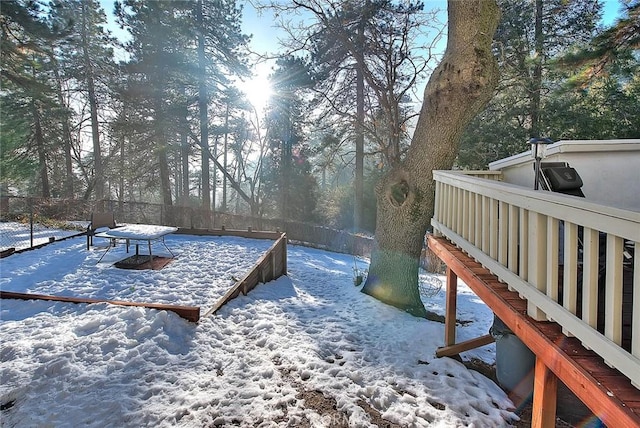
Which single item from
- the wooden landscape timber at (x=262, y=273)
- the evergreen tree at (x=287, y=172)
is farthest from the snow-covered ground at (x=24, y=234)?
the evergreen tree at (x=287, y=172)

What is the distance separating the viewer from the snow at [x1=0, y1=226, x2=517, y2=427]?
2150mm

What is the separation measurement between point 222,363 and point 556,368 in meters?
2.29

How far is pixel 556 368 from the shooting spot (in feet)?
4.91

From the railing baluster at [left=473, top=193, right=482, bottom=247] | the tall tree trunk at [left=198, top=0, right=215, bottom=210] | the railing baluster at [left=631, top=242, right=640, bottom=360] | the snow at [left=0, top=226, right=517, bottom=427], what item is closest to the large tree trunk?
the snow at [left=0, top=226, right=517, bottom=427]

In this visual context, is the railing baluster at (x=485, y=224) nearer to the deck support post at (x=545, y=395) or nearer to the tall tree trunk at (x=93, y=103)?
the deck support post at (x=545, y=395)

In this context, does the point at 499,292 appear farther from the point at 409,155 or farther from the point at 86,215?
the point at 86,215

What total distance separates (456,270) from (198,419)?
7.47ft

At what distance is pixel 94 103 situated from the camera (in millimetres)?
14133

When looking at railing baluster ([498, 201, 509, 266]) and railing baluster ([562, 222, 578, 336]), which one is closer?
railing baluster ([562, 222, 578, 336])

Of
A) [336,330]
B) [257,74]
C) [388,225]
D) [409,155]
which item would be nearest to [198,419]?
[336,330]

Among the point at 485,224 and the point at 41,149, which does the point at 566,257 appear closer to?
the point at 485,224

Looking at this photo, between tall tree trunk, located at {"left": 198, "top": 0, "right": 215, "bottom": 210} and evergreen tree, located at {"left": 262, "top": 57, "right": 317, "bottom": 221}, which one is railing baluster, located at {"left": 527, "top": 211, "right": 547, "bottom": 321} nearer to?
tall tree trunk, located at {"left": 198, "top": 0, "right": 215, "bottom": 210}

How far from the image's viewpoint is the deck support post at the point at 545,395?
1.78 m

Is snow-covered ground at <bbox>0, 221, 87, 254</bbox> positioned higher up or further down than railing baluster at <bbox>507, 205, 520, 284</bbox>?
further down
